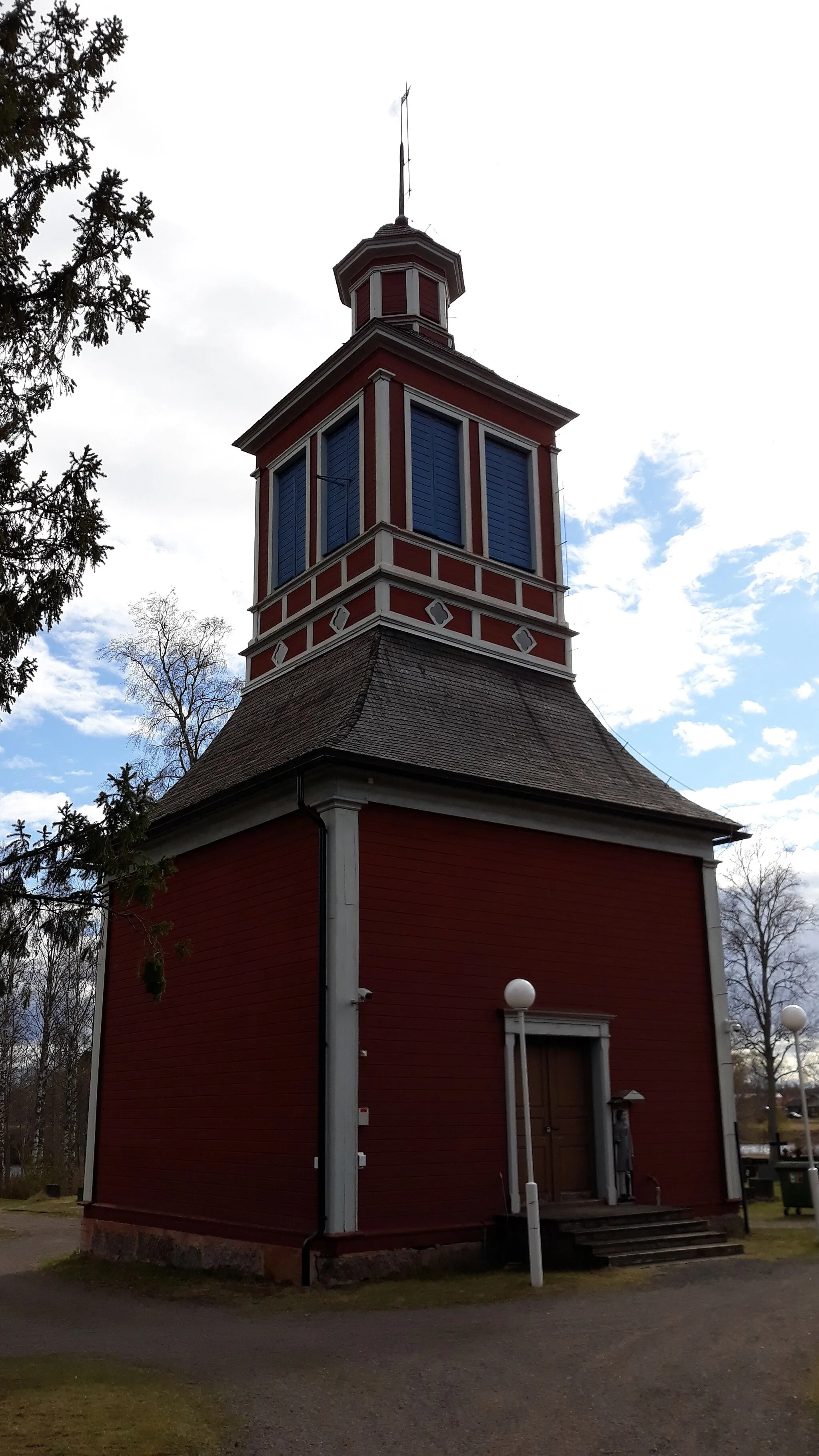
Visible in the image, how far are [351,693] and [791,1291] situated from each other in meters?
8.42

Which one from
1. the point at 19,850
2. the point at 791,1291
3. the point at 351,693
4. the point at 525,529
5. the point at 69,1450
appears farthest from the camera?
the point at 525,529

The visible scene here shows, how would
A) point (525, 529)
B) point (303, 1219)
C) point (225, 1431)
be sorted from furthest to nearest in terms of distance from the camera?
point (525, 529), point (303, 1219), point (225, 1431)

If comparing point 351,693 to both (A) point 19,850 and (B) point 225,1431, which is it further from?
(B) point 225,1431

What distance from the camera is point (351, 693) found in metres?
15.6

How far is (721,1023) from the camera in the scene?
1672 cm

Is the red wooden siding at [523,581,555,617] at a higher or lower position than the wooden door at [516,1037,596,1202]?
higher

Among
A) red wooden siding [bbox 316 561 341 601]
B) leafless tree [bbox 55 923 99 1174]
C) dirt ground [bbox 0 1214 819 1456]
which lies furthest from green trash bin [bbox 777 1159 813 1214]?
leafless tree [bbox 55 923 99 1174]

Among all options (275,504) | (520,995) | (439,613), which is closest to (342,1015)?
(520,995)

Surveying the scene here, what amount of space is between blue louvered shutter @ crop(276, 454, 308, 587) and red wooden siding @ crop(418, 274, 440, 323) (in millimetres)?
3631

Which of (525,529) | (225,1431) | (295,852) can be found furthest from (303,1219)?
(525,529)

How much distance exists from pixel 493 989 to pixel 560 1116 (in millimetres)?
1989

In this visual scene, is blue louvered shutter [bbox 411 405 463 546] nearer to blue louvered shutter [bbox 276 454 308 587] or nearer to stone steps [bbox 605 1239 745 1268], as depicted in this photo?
blue louvered shutter [bbox 276 454 308 587]

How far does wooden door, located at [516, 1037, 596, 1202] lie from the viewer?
571 inches

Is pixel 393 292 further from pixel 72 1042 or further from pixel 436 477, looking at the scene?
pixel 72 1042
